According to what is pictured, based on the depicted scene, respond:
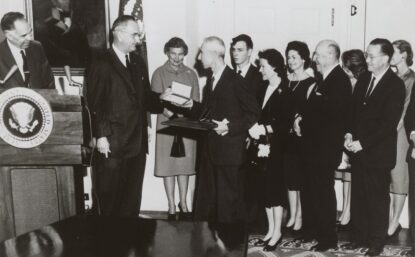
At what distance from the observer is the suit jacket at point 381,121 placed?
9.73 feet

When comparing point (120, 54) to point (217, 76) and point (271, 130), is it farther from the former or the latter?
point (271, 130)

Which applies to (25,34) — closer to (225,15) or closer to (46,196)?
(46,196)

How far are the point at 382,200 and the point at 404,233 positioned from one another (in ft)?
2.44

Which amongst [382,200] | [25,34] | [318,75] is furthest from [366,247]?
[25,34]

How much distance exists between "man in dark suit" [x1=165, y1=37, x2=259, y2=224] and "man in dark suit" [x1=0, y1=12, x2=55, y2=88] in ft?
4.23

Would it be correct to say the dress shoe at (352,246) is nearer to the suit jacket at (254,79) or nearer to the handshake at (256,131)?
the handshake at (256,131)

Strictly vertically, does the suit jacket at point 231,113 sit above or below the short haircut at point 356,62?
below

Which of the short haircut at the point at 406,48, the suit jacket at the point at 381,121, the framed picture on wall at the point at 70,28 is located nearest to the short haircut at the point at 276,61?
the suit jacket at the point at 381,121

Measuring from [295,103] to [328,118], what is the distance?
26 cm

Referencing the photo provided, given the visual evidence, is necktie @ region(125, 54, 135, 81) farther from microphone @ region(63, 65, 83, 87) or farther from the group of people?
microphone @ region(63, 65, 83, 87)

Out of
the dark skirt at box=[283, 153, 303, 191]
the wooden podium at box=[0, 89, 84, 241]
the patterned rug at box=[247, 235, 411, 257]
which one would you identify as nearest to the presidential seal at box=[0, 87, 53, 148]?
the wooden podium at box=[0, 89, 84, 241]

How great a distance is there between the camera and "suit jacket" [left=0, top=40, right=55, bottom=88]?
3174 millimetres

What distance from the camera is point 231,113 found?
2.98m

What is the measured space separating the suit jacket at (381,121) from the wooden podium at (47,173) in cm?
186
